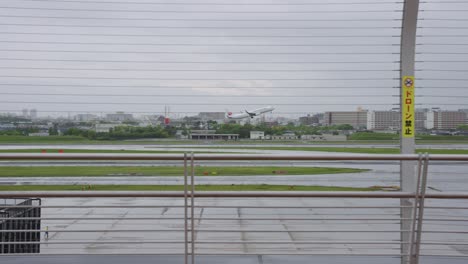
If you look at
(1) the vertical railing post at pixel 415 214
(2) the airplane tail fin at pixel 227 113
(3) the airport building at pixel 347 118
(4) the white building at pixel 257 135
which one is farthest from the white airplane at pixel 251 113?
(1) the vertical railing post at pixel 415 214

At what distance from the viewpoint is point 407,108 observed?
4605 millimetres

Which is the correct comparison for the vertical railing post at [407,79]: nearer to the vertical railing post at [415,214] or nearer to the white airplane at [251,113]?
the vertical railing post at [415,214]

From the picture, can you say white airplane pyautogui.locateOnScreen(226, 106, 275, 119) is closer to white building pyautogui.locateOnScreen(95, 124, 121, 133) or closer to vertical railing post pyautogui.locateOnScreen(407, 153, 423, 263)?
white building pyautogui.locateOnScreen(95, 124, 121, 133)

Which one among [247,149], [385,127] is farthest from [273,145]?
[385,127]

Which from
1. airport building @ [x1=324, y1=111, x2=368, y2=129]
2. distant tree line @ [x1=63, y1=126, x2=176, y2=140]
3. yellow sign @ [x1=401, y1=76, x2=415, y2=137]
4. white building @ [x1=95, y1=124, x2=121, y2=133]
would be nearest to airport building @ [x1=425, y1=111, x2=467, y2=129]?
yellow sign @ [x1=401, y1=76, x2=415, y2=137]

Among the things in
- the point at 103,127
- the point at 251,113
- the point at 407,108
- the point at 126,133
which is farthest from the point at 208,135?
the point at 407,108

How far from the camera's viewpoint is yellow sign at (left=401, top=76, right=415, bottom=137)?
4.50 metres

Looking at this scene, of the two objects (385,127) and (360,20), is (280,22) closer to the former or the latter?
(360,20)

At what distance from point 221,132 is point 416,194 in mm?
2527

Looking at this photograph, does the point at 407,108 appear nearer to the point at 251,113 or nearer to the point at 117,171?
the point at 251,113

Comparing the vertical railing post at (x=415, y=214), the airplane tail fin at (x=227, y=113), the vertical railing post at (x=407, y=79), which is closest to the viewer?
the vertical railing post at (x=415, y=214)

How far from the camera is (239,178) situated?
5422 millimetres

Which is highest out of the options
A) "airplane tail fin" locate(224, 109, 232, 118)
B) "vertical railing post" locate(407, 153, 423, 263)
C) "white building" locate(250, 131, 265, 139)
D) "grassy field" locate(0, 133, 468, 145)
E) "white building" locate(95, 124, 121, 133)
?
"airplane tail fin" locate(224, 109, 232, 118)

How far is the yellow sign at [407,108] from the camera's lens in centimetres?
450
